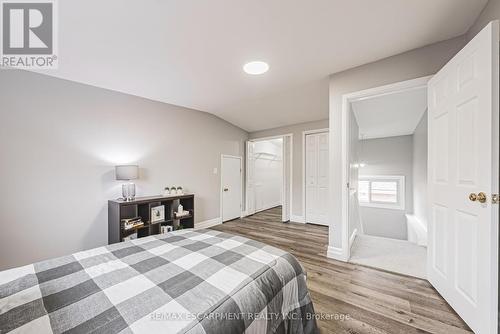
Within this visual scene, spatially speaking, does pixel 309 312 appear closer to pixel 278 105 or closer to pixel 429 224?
pixel 429 224

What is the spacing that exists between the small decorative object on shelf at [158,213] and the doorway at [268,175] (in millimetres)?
2502

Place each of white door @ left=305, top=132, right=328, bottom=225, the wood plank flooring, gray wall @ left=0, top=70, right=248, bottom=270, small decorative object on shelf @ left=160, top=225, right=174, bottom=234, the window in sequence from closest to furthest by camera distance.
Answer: the wood plank flooring, gray wall @ left=0, top=70, right=248, bottom=270, small decorative object on shelf @ left=160, top=225, right=174, bottom=234, white door @ left=305, top=132, right=328, bottom=225, the window

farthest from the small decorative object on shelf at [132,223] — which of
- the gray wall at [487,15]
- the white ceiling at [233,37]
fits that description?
the gray wall at [487,15]

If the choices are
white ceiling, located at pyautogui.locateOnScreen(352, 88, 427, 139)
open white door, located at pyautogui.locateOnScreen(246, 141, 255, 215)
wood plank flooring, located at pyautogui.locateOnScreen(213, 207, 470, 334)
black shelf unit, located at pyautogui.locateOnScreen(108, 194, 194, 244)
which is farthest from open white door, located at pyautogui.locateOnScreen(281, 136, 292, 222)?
black shelf unit, located at pyautogui.locateOnScreen(108, 194, 194, 244)

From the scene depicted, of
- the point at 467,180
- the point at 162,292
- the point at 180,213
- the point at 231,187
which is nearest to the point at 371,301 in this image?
the point at 467,180

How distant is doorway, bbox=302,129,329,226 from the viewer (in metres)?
4.19

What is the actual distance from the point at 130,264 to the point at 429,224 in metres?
2.72

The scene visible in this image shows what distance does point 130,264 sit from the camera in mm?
1150

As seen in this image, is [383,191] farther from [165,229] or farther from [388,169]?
[165,229]

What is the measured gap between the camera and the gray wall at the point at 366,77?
202 centimetres

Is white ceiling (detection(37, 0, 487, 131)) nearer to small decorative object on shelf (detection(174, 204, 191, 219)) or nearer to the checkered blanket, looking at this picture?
the checkered blanket

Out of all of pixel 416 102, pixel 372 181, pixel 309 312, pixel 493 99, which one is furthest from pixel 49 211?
pixel 372 181

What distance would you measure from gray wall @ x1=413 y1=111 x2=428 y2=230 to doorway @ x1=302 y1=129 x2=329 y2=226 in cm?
179

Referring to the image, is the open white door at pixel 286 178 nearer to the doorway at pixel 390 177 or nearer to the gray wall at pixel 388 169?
the doorway at pixel 390 177
